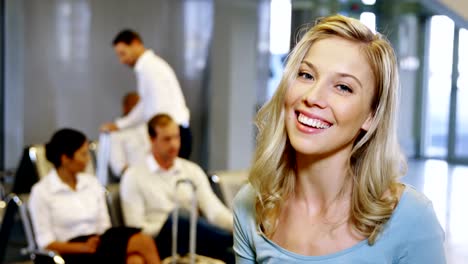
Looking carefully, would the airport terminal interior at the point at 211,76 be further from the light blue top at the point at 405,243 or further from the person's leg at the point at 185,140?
the light blue top at the point at 405,243

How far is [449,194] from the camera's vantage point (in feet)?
31.2

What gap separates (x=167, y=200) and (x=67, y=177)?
72 cm

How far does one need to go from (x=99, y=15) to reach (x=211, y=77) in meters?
1.79

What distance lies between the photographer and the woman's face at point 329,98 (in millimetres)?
1282

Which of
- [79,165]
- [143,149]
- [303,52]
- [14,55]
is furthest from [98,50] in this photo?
[303,52]

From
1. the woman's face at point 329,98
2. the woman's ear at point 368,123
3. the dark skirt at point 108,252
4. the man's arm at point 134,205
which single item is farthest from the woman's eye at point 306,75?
the man's arm at point 134,205

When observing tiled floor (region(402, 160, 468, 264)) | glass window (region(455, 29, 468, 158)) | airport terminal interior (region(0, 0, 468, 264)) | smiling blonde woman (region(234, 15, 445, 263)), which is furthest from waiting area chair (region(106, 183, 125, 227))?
glass window (region(455, 29, 468, 158))

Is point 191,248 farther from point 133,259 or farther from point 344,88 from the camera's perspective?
point 344,88

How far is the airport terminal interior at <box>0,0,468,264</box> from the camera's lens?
766 centimetres

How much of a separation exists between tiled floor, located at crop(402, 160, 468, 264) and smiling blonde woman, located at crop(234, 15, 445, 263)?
4615 mm

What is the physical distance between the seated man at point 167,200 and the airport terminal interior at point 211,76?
15 cm

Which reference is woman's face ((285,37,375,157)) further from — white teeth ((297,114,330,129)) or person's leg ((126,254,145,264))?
person's leg ((126,254,145,264))

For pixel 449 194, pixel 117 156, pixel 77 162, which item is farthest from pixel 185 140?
pixel 449 194

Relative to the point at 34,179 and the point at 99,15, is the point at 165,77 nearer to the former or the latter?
the point at 34,179
